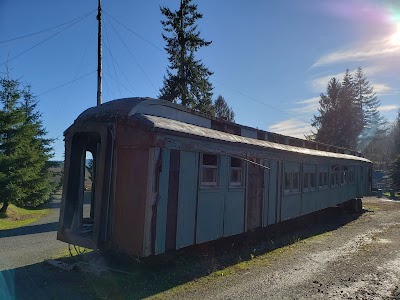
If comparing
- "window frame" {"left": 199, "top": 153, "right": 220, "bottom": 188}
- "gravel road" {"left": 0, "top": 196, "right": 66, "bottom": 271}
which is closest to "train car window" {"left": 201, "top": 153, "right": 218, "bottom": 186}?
"window frame" {"left": 199, "top": 153, "right": 220, "bottom": 188}

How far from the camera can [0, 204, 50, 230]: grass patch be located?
14.1 metres

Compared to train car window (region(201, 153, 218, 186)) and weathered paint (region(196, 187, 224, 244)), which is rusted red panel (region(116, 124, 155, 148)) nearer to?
train car window (region(201, 153, 218, 186))

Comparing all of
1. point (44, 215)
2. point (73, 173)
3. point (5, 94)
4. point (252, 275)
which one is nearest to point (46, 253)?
point (73, 173)

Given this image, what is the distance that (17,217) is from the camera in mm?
16297

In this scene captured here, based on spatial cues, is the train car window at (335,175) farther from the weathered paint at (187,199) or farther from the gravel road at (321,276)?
the weathered paint at (187,199)

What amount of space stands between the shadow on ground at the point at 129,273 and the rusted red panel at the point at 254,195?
73 cm

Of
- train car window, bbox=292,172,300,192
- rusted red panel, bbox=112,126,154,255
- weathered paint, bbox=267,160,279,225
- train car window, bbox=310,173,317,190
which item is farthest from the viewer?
train car window, bbox=310,173,317,190

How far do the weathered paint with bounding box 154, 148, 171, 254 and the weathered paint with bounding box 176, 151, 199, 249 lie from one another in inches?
16.0

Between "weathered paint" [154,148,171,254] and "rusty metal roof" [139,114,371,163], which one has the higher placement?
"rusty metal roof" [139,114,371,163]

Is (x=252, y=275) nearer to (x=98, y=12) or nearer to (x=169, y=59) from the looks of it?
(x=98, y=12)

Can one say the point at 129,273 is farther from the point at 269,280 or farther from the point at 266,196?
the point at 266,196

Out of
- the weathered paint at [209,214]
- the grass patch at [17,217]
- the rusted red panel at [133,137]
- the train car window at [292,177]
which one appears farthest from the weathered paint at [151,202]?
the grass patch at [17,217]

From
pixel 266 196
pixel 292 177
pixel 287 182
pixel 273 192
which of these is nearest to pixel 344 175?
pixel 292 177

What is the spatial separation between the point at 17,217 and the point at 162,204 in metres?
12.9
